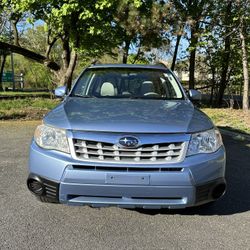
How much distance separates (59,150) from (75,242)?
2.75 feet

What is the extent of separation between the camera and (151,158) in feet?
11.8

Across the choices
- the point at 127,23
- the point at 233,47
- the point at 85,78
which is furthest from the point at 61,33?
the point at 85,78

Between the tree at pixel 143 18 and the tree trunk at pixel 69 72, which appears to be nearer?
the tree at pixel 143 18

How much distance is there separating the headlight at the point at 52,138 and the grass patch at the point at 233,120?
669cm

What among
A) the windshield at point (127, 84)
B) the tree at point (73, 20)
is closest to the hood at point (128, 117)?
the windshield at point (127, 84)

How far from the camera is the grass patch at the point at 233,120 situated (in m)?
10.1

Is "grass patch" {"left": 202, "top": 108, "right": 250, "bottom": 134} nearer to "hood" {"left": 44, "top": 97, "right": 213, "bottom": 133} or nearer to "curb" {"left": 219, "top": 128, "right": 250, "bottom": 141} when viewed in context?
"curb" {"left": 219, "top": 128, "right": 250, "bottom": 141}

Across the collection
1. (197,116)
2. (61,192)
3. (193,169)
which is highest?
(197,116)

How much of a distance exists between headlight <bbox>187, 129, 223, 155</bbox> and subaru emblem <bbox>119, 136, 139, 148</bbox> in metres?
0.50

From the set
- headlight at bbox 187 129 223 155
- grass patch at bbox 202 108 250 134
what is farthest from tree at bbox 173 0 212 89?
headlight at bbox 187 129 223 155

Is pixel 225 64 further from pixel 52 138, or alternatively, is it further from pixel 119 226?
pixel 52 138

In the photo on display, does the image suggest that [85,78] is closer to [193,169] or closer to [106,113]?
[106,113]

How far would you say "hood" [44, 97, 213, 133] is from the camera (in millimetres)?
3688

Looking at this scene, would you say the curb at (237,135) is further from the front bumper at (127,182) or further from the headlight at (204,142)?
the front bumper at (127,182)
